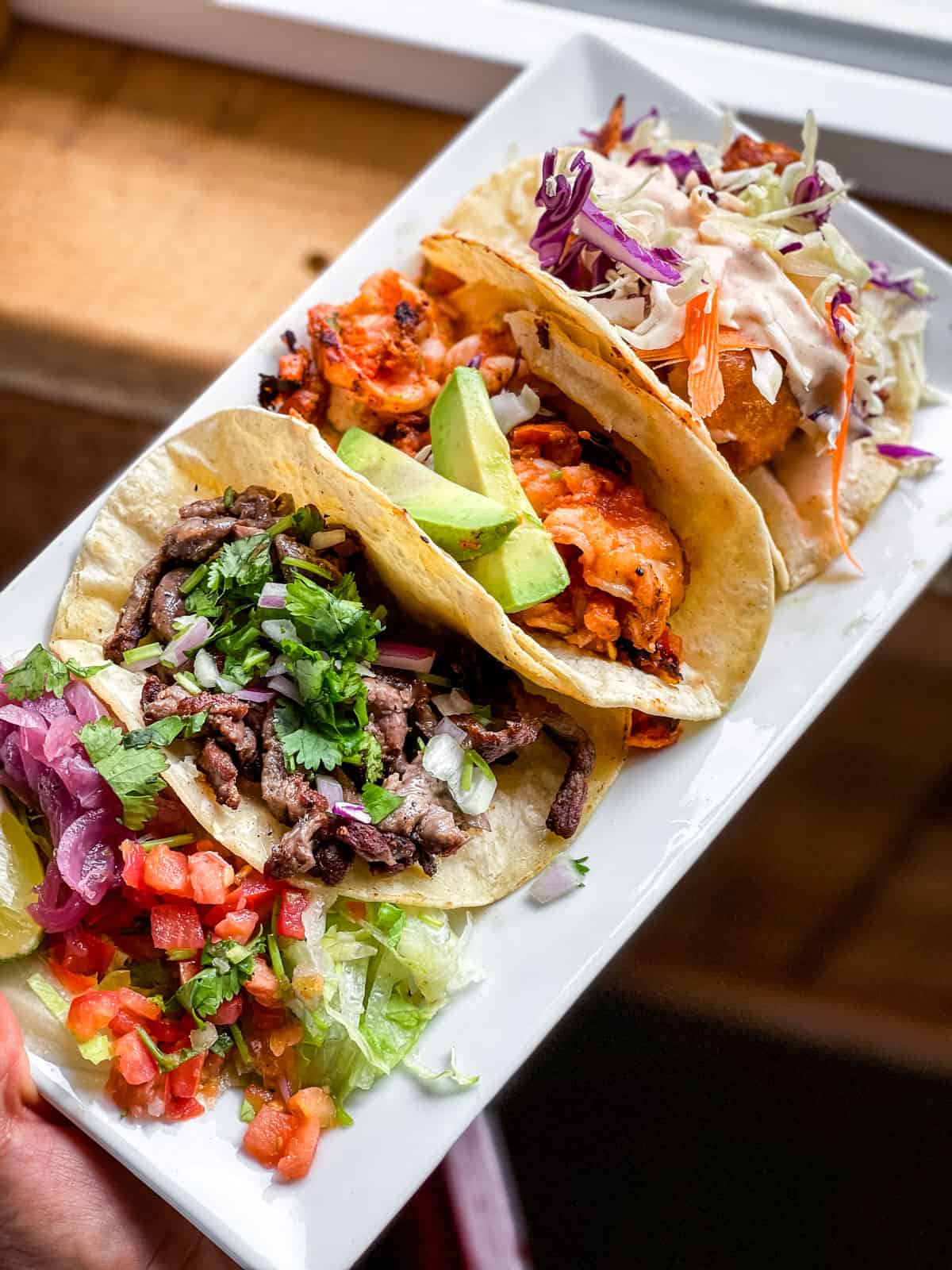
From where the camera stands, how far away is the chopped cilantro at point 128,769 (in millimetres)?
2184

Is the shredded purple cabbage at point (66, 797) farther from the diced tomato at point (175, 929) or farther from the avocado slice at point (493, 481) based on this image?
the avocado slice at point (493, 481)

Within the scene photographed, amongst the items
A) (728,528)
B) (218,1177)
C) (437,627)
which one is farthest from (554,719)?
(218,1177)

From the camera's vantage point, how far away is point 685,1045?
2715 mm

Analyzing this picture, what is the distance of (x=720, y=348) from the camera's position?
243cm

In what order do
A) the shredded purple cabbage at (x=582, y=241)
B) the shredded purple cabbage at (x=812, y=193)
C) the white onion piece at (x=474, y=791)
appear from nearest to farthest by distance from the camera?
the white onion piece at (x=474, y=791), the shredded purple cabbage at (x=582, y=241), the shredded purple cabbage at (x=812, y=193)

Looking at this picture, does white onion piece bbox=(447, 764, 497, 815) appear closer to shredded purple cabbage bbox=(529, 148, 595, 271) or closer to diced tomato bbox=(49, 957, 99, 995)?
diced tomato bbox=(49, 957, 99, 995)

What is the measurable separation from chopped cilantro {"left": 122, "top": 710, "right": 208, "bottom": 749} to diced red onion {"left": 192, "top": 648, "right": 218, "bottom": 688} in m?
0.08

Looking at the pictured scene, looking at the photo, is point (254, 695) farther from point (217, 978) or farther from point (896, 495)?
point (896, 495)

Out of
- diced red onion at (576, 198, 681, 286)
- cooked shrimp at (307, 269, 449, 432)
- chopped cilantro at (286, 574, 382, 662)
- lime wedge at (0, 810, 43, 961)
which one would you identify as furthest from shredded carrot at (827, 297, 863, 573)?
lime wedge at (0, 810, 43, 961)

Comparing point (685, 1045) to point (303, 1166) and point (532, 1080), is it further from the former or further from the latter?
point (303, 1166)

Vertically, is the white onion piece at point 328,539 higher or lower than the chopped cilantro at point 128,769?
higher

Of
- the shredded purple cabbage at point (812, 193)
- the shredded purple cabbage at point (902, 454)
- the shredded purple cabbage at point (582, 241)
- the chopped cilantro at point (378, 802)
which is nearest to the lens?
the chopped cilantro at point (378, 802)

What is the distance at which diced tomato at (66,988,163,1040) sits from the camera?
84.6 inches

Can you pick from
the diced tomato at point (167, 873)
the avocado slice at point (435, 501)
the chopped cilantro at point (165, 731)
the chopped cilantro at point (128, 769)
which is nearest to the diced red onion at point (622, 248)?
the avocado slice at point (435, 501)
